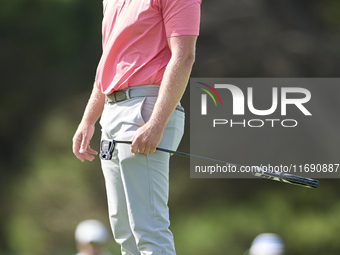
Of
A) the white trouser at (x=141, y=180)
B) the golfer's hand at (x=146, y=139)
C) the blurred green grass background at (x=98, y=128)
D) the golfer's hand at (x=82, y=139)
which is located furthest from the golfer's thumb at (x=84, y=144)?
the blurred green grass background at (x=98, y=128)

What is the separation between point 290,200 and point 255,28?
163 centimetres

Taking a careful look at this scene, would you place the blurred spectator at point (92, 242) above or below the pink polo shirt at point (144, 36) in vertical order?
below

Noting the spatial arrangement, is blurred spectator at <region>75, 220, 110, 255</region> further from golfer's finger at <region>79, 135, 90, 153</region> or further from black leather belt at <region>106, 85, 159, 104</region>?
black leather belt at <region>106, 85, 159, 104</region>

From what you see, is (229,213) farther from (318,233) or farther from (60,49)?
(60,49)

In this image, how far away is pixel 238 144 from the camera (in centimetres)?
500

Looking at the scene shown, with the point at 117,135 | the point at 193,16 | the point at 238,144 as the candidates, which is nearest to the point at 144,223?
the point at 117,135

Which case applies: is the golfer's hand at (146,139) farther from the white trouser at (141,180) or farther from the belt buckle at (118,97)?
the belt buckle at (118,97)

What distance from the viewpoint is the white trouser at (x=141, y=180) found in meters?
1.72

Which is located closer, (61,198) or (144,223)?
(144,223)

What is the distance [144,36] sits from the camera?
5.89 ft

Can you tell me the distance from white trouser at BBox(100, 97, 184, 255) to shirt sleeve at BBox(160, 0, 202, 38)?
0.78 ft

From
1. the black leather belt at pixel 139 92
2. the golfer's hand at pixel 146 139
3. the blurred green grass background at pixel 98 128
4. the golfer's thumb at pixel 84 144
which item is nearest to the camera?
the golfer's hand at pixel 146 139

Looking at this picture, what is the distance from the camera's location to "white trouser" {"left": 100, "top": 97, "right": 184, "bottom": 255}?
1.72m

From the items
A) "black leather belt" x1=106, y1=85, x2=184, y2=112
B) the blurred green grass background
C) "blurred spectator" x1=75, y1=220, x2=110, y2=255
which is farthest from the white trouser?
the blurred green grass background
